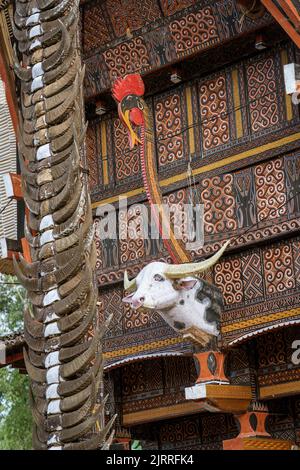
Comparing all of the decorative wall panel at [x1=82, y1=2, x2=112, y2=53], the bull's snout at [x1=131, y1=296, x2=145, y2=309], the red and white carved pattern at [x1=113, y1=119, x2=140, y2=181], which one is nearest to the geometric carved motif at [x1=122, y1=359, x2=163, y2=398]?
the bull's snout at [x1=131, y1=296, x2=145, y2=309]

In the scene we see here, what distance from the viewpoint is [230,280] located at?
36.8 feet

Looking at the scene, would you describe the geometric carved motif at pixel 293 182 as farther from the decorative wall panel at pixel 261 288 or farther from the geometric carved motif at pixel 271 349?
the geometric carved motif at pixel 271 349

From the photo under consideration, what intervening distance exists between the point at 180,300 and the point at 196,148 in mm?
1905

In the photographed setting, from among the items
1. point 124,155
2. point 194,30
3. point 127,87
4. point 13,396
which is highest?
point 194,30

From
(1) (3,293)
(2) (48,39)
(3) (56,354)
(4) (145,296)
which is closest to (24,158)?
(2) (48,39)

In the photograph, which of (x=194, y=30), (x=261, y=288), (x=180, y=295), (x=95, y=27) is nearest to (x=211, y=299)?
(x=180, y=295)

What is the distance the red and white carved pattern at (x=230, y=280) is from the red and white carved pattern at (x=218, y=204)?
336 millimetres

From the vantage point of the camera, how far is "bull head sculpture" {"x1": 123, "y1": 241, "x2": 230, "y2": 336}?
10453 millimetres

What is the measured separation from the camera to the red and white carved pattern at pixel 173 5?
11.8m

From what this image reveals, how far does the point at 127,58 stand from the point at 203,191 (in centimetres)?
174

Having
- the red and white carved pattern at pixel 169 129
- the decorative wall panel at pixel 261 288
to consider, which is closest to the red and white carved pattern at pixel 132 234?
the red and white carved pattern at pixel 169 129

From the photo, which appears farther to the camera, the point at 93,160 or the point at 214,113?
the point at 93,160

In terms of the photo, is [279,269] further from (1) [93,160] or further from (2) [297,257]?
(1) [93,160]

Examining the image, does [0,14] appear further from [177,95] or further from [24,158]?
[24,158]
